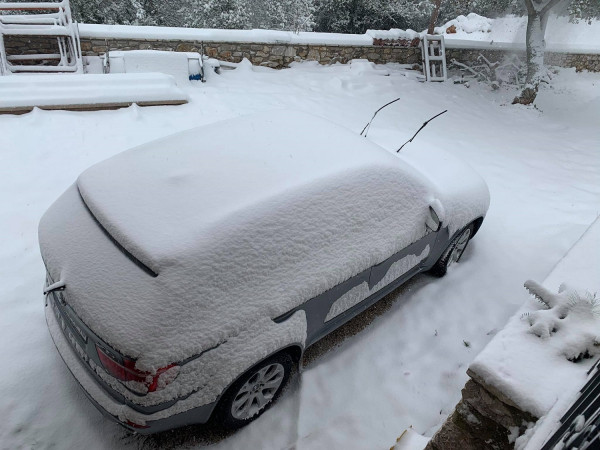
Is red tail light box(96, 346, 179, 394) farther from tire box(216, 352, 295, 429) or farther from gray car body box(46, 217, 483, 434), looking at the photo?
tire box(216, 352, 295, 429)

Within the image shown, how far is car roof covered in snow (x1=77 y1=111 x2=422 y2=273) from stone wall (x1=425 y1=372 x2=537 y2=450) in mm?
1415

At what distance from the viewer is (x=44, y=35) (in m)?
7.23

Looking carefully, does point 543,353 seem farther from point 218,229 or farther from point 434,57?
point 434,57

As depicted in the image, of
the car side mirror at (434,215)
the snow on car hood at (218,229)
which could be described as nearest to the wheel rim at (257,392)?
the snow on car hood at (218,229)

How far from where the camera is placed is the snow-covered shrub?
152cm

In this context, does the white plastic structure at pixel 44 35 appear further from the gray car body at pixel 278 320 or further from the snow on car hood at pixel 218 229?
the gray car body at pixel 278 320

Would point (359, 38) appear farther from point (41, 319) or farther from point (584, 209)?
point (41, 319)

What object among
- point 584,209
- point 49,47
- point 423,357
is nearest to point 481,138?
point 584,209

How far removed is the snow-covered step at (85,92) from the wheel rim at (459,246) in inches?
205

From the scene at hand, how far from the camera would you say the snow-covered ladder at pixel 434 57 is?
9805 mm

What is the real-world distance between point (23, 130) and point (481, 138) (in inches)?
303

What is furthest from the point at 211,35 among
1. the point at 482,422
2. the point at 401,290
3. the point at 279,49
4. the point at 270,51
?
the point at 482,422

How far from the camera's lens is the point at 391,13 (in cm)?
1334

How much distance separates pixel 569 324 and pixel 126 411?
2056 mm
